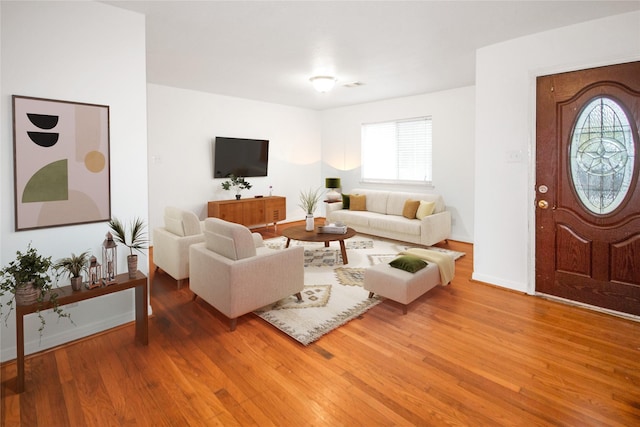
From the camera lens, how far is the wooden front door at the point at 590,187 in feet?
10.1

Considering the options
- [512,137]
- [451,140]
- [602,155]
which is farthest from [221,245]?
[451,140]

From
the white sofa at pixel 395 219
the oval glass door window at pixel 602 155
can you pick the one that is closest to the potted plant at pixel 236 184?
the white sofa at pixel 395 219

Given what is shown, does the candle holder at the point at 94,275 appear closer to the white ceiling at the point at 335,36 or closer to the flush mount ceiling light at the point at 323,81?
the white ceiling at the point at 335,36

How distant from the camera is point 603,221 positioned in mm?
3230

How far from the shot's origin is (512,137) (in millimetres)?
3729

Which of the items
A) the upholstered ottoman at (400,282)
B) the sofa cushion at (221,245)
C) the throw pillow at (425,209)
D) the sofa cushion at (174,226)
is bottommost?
the upholstered ottoman at (400,282)

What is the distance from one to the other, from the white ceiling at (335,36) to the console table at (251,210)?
7.03 feet

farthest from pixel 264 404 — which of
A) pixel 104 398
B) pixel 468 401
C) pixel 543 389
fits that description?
pixel 543 389

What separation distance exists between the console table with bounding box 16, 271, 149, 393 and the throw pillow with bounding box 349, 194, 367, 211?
15.6ft

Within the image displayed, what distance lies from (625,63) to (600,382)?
2.71 meters

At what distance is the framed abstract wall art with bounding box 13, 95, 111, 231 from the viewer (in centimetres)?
247

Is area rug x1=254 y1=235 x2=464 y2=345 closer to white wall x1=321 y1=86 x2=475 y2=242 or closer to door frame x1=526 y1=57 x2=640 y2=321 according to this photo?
white wall x1=321 y1=86 x2=475 y2=242

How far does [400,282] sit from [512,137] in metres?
2.04

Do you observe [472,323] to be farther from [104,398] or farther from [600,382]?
[104,398]
